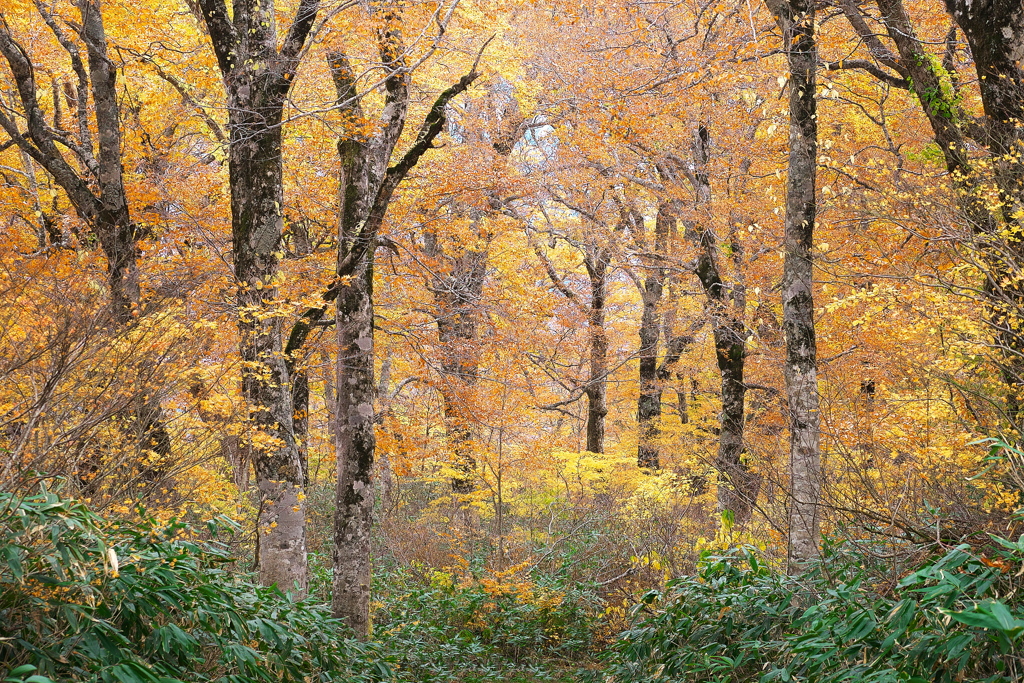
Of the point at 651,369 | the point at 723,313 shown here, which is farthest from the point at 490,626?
the point at 651,369

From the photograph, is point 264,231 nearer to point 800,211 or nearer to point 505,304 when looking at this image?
point 800,211

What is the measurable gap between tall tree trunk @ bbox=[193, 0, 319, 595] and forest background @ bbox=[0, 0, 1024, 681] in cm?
4

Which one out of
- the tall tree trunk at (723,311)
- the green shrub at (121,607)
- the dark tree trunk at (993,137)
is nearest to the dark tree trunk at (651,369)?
the tall tree trunk at (723,311)

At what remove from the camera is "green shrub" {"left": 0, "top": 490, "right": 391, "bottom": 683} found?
11.2 feet

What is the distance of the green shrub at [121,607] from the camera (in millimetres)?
3428

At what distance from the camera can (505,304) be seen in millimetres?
16469

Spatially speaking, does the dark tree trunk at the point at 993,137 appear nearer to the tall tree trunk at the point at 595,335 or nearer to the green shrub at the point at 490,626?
→ the green shrub at the point at 490,626

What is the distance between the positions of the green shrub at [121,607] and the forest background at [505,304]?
35mm

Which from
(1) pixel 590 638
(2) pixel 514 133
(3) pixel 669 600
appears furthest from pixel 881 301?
(2) pixel 514 133

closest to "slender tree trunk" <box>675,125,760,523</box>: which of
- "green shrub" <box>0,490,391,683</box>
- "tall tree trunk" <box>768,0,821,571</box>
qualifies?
"tall tree trunk" <box>768,0,821,571</box>

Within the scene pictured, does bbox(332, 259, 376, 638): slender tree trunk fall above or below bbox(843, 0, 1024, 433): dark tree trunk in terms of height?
below

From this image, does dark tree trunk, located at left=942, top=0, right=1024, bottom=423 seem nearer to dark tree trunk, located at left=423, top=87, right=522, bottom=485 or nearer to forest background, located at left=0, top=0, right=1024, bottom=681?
forest background, located at left=0, top=0, right=1024, bottom=681

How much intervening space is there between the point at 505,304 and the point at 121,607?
13.0 meters

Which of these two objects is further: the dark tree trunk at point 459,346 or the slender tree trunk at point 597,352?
the slender tree trunk at point 597,352
